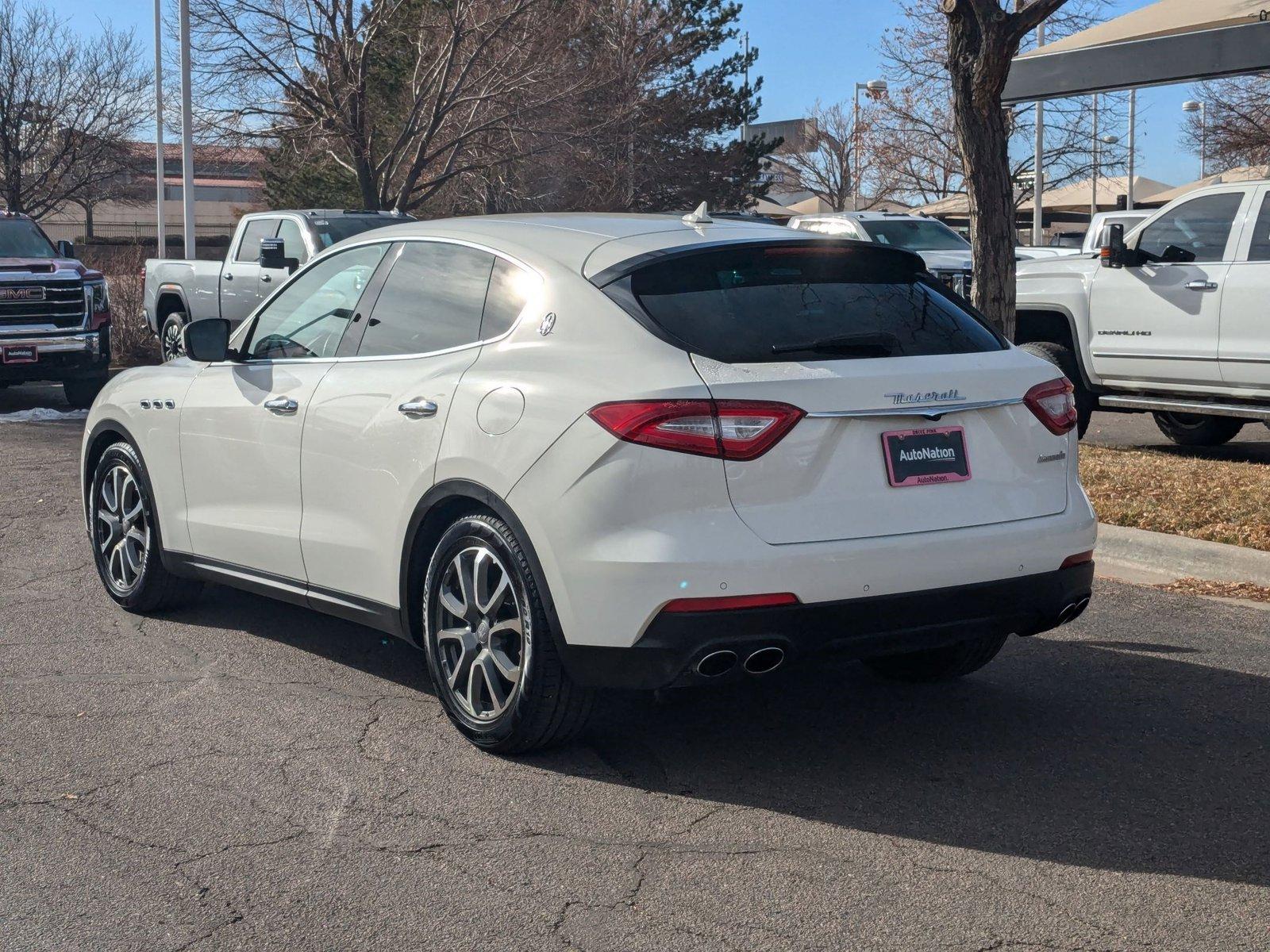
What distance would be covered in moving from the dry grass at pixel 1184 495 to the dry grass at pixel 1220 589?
1.55ft

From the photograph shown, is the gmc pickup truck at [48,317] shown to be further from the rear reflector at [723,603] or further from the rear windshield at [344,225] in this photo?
the rear reflector at [723,603]

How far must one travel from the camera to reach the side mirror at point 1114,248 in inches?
448

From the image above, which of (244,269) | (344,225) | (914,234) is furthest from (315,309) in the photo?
(914,234)

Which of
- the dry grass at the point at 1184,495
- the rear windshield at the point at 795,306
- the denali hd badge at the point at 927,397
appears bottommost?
the dry grass at the point at 1184,495

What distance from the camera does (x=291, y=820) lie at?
4332 mm

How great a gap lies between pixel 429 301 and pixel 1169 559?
428 centimetres

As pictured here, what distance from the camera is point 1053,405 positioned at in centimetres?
490

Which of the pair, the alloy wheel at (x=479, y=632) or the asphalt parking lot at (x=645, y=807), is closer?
the asphalt parking lot at (x=645, y=807)

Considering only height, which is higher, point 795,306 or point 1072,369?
point 795,306

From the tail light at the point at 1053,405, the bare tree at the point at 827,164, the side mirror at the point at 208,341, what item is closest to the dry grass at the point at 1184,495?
the tail light at the point at 1053,405

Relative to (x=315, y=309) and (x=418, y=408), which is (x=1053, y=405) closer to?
(x=418, y=408)

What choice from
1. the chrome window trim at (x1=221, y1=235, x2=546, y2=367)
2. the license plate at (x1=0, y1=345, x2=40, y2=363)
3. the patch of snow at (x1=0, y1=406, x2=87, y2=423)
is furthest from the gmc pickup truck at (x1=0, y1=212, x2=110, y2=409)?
the chrome window trim at (x1=221, y1=235, x2=546, y2=367)

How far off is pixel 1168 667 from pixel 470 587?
9.37 feet

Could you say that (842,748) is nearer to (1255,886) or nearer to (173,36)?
(1255,886)
